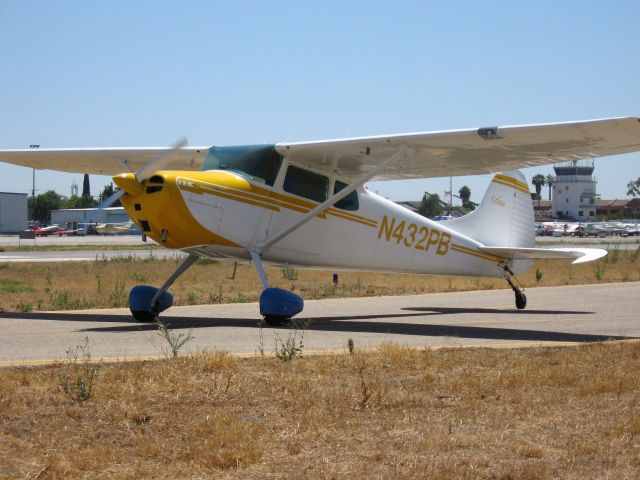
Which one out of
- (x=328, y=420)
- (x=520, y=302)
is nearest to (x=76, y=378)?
(x=328, y=420)

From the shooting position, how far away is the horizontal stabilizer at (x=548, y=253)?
49.4 ft

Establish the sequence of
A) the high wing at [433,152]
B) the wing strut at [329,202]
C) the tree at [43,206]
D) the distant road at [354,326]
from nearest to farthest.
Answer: the distant road at [354,326]
the high wing at [433,152]
the wing strut at [329,202]
the tree at [43,206]

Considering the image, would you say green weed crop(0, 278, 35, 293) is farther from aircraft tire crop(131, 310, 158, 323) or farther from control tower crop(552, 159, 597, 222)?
control tower crop(552, 159, 597, 222)

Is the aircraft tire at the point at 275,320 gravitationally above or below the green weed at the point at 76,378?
below

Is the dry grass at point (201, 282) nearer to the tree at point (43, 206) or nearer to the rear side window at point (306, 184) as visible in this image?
the rear side window at point (306, 184)

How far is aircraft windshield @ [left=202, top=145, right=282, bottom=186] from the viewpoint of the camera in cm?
1433

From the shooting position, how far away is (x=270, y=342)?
1153 cm

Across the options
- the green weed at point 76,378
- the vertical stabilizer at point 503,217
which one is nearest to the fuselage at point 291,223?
the vertical stabilizer at point 503,217

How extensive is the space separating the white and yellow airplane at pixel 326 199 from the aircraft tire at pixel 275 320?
0.07 feet

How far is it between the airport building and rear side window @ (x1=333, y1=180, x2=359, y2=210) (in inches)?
4094

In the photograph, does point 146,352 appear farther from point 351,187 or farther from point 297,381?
point 351,187

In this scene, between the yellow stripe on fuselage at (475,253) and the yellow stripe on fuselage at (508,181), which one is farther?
the yellow stripe on fuselage at (508,181)

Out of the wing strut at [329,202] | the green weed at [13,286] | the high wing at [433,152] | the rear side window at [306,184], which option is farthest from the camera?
the green weed at [13,286]

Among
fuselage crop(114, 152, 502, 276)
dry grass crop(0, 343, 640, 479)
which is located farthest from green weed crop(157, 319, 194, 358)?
fuselage crop(114, 152, 502, 276)
